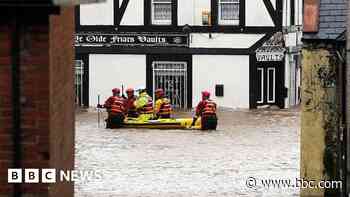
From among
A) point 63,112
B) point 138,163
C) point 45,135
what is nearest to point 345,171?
point 63,112

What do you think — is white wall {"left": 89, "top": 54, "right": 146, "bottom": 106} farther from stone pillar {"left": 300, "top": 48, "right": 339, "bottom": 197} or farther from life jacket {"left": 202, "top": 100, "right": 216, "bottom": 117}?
stone pillar {"left": 300, "top": 48, "right": 339, "bottom": 197}

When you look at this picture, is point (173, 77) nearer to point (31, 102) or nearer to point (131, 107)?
point (131, 107)

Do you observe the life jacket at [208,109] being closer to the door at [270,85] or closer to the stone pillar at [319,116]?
the door at [270,85]

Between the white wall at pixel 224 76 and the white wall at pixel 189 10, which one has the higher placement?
the white wall at pixel 189 10

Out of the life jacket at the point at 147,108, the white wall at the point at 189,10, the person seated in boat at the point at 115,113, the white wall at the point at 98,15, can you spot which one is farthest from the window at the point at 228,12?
the person seated in boat at the point at 115,113

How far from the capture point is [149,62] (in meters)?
36.7

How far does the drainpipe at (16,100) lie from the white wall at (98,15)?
97.9 feet

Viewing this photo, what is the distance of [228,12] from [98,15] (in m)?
5.72

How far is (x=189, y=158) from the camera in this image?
1966 cm

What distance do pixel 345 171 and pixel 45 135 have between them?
6.07m

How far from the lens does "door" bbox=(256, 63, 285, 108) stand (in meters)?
36.8

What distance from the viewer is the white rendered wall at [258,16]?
36.6 m

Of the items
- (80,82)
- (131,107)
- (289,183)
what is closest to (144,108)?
(131,107)

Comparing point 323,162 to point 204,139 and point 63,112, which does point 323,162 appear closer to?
point 63,112
